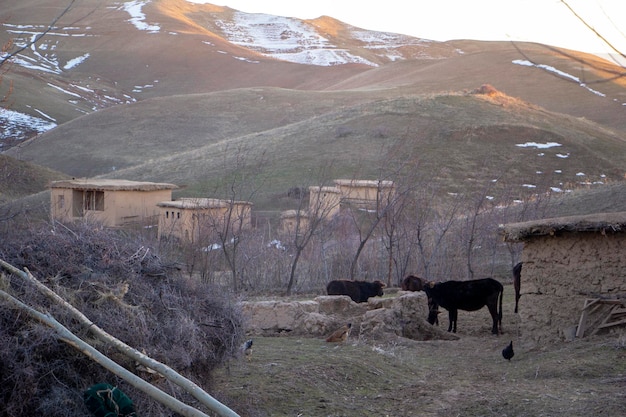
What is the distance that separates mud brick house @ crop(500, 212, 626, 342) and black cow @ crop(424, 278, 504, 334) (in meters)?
1.72

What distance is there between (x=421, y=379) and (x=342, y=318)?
3.89 meters

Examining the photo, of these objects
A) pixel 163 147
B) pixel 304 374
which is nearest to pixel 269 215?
pixel 304 374

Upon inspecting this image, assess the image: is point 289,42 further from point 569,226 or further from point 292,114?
point 569,226

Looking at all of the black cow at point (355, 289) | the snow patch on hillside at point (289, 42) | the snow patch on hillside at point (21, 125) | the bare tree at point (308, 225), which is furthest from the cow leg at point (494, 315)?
the snow patch on hillside at point (289, 42)

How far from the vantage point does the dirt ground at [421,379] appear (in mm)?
7586

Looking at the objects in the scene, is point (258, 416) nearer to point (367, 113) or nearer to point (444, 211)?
point (444, 211)

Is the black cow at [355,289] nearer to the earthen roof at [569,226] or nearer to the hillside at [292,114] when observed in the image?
the earthen roof at [569,226]

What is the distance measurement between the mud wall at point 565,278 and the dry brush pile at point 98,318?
5890mm

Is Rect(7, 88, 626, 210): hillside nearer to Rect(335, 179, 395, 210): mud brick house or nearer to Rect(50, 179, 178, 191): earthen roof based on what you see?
Rect(335, 179, 395, 210): mud brick house

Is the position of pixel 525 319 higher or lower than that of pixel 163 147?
higher

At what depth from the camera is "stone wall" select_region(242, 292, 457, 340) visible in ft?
39.3

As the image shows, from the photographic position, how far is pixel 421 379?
30.6 feet

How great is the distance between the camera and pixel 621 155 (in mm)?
47031

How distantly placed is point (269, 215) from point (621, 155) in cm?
2629
